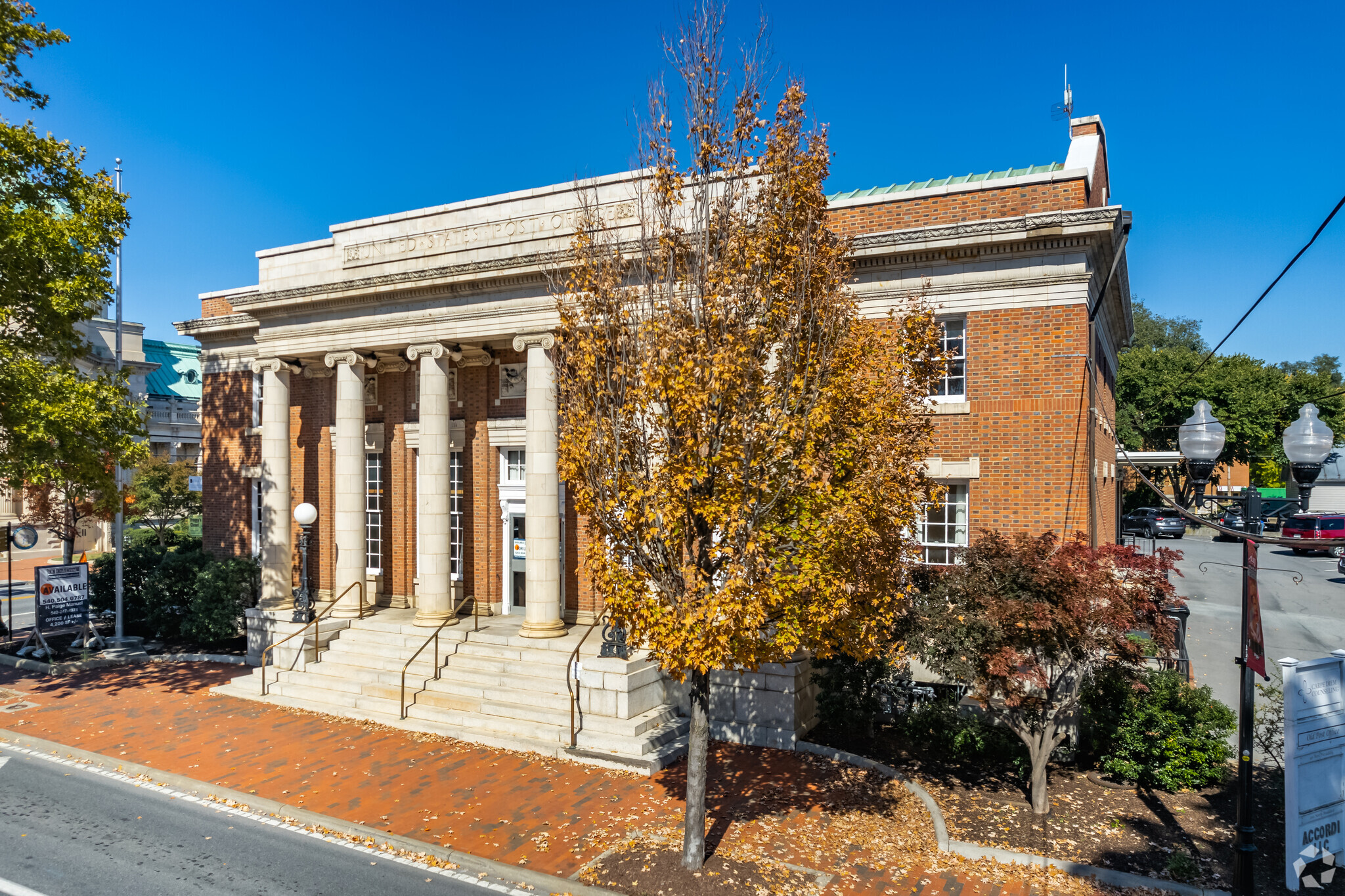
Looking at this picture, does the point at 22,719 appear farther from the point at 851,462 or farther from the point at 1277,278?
the point at 1277,278

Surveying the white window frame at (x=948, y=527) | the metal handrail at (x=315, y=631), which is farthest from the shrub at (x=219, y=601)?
Result: the white window frame at (x=948, y=527)

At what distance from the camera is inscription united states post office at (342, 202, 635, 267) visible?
15.2 metres

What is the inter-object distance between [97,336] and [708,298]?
45090 mm

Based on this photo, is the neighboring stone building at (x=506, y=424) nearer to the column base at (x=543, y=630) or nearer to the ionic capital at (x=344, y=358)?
the column base at (x=543, y=630)

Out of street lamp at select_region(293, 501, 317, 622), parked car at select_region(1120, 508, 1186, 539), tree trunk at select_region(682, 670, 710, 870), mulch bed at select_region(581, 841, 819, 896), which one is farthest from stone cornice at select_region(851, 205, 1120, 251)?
parked car at select_region(1120, 508, 1186, 539)

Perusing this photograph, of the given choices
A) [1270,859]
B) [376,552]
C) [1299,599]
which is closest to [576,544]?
[376,552]

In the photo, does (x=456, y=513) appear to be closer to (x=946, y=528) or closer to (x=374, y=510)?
(x=374, y=510)

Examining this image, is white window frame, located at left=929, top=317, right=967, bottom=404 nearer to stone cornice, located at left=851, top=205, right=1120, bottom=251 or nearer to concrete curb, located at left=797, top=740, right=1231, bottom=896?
stone cornice, located at left=851, top=205, right=1120, bottom=251

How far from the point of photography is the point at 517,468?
1795cm

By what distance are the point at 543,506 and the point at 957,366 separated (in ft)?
26.5

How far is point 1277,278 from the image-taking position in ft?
23.9

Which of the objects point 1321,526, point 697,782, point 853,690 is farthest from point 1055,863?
point 1321,526

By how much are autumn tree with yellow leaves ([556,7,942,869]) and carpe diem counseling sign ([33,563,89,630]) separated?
55.0 feet

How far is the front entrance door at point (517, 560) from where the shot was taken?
1788 cm
